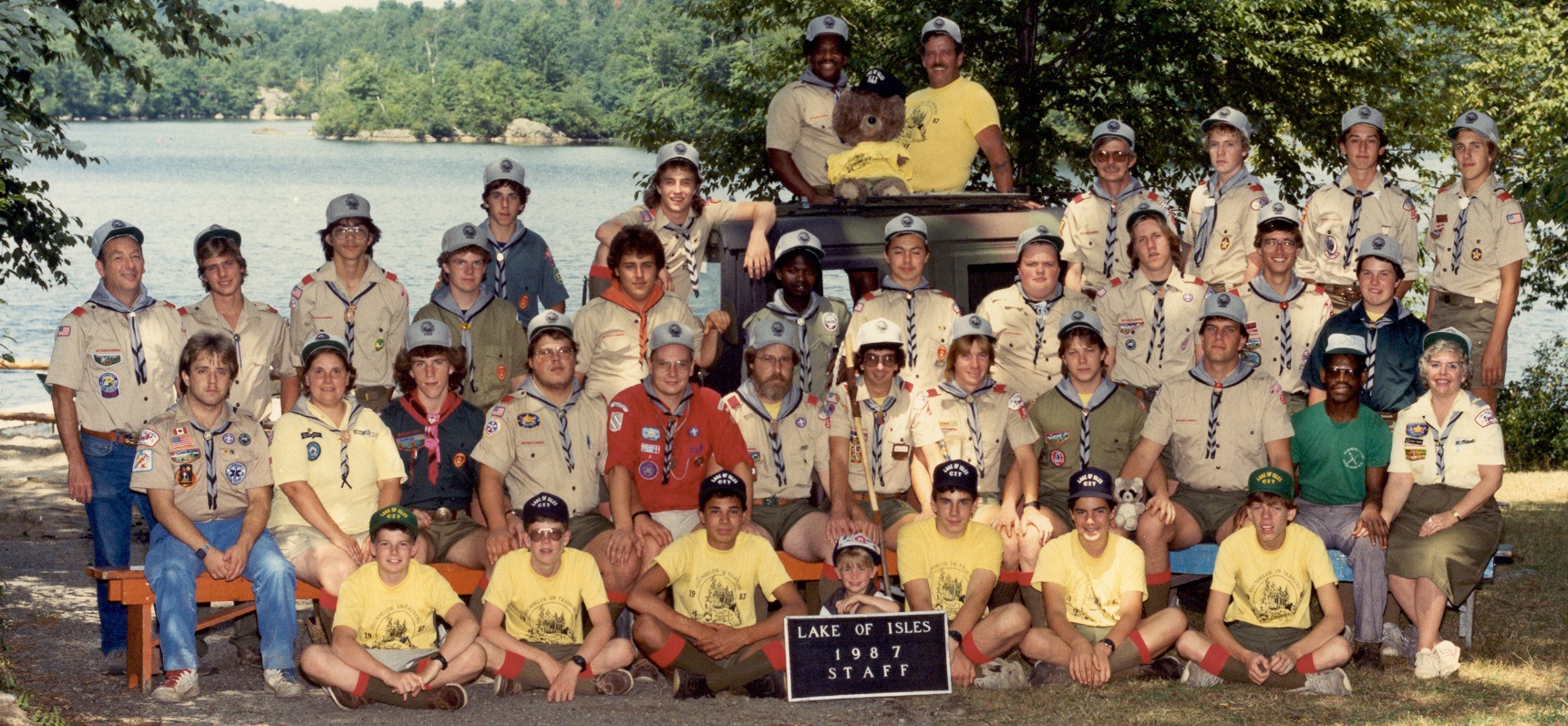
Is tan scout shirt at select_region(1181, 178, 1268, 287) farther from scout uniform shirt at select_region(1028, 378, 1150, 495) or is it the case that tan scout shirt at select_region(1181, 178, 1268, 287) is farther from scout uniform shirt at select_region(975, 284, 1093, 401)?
scout uniform shirt at select_region(1028, 378, 1150, 495)

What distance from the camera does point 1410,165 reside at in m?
16.9

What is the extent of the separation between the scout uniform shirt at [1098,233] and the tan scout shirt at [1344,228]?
0.89 metres

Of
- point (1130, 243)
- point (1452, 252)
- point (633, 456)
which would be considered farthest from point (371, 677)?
point (1452, 252)

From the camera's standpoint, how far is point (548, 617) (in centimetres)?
712

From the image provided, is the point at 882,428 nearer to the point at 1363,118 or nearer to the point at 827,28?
the point at 827,28

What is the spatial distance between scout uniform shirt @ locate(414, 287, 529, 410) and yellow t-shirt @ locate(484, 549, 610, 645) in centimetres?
138

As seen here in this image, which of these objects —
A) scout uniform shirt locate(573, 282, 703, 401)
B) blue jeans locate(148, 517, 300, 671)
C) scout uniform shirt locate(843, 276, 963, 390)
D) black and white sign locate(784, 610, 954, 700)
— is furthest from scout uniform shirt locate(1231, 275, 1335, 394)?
blue jeans locate(148, 517, 300, 671)

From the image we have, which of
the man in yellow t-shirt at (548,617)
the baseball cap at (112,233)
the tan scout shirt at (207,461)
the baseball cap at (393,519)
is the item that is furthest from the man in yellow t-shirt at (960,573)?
the baseball cap at (112,233)

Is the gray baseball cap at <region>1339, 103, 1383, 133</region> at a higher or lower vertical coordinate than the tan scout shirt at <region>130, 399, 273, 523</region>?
higher

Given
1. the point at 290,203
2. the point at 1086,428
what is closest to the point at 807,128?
the point at 1086,428

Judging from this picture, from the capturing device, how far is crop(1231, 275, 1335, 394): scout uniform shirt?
833 cm

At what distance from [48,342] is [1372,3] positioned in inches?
937

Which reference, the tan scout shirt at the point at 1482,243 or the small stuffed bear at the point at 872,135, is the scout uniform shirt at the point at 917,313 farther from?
the tan scout shirt at the point at 1482,243

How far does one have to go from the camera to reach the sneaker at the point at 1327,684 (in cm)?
704
